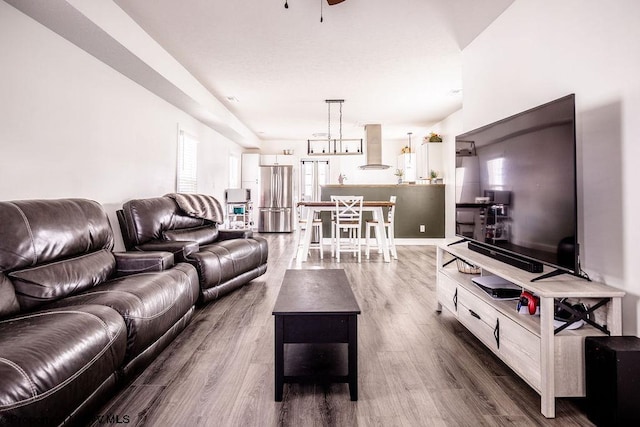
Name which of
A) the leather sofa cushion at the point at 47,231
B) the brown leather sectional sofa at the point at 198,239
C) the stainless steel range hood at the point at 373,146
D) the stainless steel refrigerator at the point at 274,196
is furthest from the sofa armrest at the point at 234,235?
the stainless steel refrigerator at the point at 274,196

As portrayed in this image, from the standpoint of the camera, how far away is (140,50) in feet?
10.5

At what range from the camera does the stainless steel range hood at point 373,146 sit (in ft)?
22.9

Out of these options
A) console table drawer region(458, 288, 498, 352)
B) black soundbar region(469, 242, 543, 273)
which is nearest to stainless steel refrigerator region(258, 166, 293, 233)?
black soundbar region(469, 242, 543, 273)

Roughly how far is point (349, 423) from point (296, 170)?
826 centimetres

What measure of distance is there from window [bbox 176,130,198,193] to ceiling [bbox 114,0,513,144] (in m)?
0.92

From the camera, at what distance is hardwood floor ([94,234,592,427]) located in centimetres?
146

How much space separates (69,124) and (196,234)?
1.57 m

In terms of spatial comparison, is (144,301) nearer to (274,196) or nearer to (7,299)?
(7,299)

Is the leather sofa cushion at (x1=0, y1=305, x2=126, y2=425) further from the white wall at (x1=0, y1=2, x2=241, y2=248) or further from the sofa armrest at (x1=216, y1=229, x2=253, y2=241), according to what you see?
the sofa armrest at (x1=216, y1=229, x2=253, y2=241)

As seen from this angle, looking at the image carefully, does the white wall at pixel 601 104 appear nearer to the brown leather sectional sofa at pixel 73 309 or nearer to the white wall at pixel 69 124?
the brown leather sectional sofa at pixel 73 309

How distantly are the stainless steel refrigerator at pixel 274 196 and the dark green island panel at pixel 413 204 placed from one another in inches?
95.3

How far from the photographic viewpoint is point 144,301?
1837 mm

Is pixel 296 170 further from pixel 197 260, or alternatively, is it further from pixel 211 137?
pixel 197 260

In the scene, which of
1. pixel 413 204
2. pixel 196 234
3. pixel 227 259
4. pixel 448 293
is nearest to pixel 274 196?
pixel 413 204
